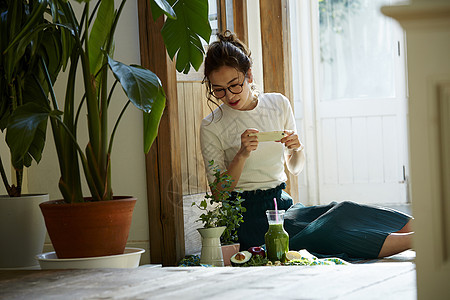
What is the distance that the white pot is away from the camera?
231 centimetres

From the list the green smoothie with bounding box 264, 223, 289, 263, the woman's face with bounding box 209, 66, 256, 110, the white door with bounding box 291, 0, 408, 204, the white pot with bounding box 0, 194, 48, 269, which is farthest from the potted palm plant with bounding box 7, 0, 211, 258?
the white door with bounding box 291, 0, 408, 204

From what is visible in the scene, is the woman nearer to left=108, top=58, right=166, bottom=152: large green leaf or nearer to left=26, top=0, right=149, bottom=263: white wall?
left=26, top=0, right=149, bottom=263: white wall

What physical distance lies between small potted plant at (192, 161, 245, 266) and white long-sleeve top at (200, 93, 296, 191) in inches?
4.1

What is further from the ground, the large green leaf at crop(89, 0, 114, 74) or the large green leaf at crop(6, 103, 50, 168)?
the large green leaf at crop(89, 0, 114, 74)

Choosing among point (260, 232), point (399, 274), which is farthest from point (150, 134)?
point (399, 274)

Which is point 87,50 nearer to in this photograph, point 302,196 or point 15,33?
point 15,33

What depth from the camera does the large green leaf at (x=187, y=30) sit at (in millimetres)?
2459

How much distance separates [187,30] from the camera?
2.50 m

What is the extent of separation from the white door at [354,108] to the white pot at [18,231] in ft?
10.1

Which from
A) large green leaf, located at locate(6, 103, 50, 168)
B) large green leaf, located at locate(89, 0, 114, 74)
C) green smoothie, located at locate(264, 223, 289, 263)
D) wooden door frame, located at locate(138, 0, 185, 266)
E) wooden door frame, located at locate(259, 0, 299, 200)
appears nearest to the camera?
large green leaf, located at locate(6, 103, 50, 168)

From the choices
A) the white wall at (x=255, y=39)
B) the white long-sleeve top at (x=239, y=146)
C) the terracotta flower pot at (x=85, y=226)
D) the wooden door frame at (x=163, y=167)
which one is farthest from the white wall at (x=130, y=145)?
the white wall at (x=255, y=39)

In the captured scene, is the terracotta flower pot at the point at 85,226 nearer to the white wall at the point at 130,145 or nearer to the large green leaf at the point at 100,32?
the large green leaf at the point at 100,32

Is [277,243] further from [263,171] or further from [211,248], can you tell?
[263,171]

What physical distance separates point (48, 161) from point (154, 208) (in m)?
0.56
